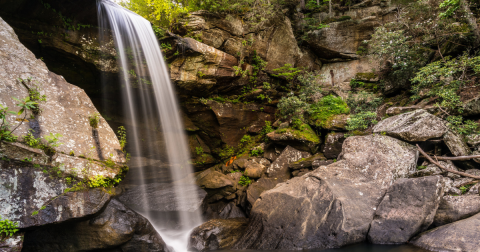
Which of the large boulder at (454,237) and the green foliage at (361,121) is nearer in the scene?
the large boulder at (454,237)

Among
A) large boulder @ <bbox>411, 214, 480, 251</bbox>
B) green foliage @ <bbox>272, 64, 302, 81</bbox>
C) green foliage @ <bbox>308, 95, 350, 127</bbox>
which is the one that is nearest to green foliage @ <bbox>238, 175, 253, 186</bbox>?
green foliage @ <bbox>308, 95, 350, 127</bbox>

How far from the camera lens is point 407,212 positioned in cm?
499

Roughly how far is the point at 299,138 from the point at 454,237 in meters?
5.59

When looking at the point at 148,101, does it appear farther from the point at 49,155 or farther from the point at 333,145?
the point at 333,145

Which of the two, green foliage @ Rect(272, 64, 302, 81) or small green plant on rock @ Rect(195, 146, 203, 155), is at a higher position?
green foliage @ Rect(272, 64, 302, 81)

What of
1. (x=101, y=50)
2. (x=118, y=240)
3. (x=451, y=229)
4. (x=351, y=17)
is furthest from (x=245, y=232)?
(x=351, y=17)

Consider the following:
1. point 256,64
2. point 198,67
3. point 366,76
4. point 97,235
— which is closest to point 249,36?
point 256,64

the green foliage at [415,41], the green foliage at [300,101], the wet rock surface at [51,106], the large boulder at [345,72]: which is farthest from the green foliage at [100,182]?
the large boulder at [345,72]

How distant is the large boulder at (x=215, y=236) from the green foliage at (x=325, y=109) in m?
5.98

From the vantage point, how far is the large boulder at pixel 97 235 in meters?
4.67

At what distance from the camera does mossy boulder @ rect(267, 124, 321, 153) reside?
9344 mm

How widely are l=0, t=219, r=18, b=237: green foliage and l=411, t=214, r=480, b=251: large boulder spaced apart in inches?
309

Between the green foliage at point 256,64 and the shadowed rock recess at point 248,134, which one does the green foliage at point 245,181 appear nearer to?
the shadowed rock recess at point 248,134

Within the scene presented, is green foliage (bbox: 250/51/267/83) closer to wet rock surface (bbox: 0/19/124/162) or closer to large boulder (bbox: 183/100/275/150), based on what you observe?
large boulder (bbox: 183/100/275/150)
